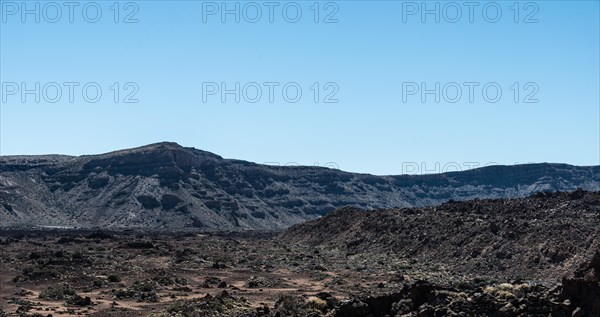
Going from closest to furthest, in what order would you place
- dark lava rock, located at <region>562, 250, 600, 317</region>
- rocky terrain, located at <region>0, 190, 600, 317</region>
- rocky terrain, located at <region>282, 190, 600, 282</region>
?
dark lava rock, located at <region>562, 250, 600, 317</region> → rocky terrain, located at <region>0, 190, 600, 317</region> → rocky terrain, located at <region>282, 190, 600, 282</region>

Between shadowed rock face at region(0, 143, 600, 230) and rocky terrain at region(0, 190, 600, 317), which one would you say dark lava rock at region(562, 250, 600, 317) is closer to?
rocky terrain at region(0, 190, 600, 317)

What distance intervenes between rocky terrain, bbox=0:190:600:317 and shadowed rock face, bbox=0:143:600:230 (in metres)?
66.6

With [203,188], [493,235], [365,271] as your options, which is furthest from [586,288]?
[203,188]

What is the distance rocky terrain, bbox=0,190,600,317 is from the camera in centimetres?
1628

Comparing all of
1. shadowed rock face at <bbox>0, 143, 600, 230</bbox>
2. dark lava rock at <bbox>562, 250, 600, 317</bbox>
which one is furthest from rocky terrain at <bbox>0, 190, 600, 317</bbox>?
shadowed rock face at <bbox>0, 143, 600, 230</bbox>

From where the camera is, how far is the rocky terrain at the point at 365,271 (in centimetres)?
1628

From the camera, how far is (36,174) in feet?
513

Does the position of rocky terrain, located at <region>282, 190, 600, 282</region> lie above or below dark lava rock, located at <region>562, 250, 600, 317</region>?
below

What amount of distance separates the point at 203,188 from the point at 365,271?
106810mm

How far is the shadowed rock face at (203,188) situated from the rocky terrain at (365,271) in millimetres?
66584

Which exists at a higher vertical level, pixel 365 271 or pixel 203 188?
pixel 203 188

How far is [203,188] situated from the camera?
504 feet

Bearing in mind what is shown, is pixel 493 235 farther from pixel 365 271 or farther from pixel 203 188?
pixel 203 188

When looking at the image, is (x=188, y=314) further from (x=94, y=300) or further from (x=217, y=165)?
(x=217, y=165)
